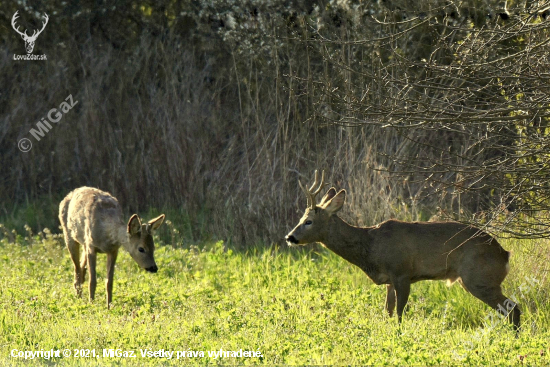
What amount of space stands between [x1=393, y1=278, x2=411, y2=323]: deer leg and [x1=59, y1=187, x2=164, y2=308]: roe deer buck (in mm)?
2638

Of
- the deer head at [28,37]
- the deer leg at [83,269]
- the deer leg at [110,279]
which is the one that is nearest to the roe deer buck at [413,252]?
the deer leg at [110,279]

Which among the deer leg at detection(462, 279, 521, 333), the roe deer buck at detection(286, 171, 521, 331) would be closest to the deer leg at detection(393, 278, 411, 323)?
the roe deer buck at detection(286, 171, 521, 331)

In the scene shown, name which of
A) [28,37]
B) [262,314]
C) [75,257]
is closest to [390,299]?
[262,314]

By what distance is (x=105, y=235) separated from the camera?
8867 mm

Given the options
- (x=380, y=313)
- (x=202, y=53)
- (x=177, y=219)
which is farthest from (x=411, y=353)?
(x=202, y=53)

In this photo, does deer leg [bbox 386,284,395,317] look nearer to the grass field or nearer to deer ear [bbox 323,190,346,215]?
the grass field

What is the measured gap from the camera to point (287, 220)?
35.6ft

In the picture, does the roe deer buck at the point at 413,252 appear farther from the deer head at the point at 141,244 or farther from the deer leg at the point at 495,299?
the deer head at the point at 141,244

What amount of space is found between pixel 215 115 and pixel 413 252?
22.3 ft

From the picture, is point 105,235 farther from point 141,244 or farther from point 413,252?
point 413,252

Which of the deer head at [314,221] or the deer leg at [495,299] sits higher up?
the deer head at [314,221]

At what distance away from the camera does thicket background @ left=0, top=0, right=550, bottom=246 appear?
10.3 m

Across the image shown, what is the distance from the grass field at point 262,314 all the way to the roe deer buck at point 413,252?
10.6 inches

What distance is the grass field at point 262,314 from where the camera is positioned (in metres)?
5.96
